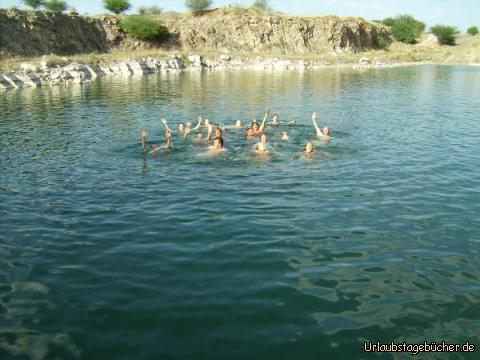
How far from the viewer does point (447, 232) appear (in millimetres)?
11172

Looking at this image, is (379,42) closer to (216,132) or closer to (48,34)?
(48,34)

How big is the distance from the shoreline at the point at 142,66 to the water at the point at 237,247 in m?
34.1

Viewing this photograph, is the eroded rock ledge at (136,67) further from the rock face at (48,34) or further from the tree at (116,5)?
the tree at (116,5)

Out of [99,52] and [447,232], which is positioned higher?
[99,52]

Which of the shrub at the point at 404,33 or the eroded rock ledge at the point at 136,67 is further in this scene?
the shrub at the point at 404,33

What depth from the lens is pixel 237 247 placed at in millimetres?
10477

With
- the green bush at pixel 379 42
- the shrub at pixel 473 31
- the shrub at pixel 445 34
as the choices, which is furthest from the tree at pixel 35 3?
the shrub at pixel 473 31

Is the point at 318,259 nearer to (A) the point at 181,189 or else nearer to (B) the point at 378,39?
(A) the point at 181,189

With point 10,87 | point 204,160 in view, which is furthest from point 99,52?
point 204,160

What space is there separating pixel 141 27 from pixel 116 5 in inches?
656

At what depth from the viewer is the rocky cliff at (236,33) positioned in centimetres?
8306

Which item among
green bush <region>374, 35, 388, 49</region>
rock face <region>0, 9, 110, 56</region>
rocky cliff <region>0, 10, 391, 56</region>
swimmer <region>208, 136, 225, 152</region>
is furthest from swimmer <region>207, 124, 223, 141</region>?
green bush <region>374, 35, 388, 49</region>

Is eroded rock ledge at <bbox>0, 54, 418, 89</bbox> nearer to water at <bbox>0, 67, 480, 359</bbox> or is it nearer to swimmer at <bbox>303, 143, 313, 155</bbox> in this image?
water at <bbox>0, 67, 480, 359</bbox>

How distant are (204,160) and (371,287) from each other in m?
10.7
